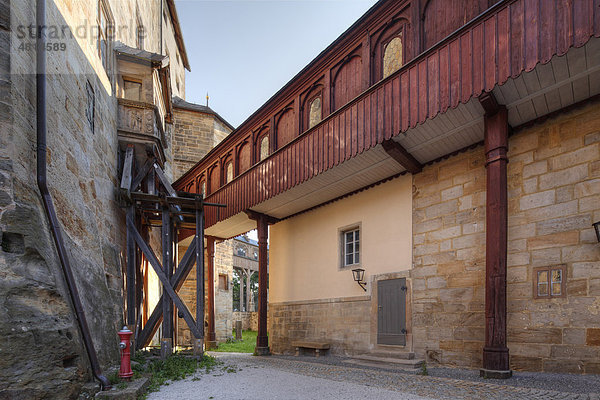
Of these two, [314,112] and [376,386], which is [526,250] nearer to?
[376,386]

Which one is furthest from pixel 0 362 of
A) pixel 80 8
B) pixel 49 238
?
pixel 80 8

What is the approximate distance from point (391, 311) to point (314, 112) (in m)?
4.78

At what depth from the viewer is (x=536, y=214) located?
6418 millimetres

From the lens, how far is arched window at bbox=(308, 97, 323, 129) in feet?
32.1

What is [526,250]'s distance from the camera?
21.1 feet

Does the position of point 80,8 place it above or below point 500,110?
above

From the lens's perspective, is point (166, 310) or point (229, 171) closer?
point (166, 310)

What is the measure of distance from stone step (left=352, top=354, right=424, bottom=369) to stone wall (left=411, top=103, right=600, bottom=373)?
308mm

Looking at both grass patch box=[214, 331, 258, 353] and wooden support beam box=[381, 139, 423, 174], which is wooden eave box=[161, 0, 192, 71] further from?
wooden support beam box=[381, 139, 423, 174]

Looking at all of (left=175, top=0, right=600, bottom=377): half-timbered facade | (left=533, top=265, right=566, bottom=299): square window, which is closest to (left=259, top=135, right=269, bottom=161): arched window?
(left=175, top=0, right=600, bottom=377): half-timbered facade

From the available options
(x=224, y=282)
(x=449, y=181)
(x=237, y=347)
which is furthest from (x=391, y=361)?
(x=224, y=282)

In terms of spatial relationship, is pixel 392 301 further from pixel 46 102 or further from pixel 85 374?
pixel 46 102

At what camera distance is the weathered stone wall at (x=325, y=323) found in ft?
31.3

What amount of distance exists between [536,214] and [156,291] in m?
11.6
